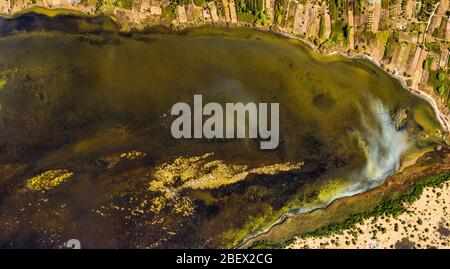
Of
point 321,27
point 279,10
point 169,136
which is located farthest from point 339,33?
point 169,136

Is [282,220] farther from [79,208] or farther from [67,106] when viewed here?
[67,106]

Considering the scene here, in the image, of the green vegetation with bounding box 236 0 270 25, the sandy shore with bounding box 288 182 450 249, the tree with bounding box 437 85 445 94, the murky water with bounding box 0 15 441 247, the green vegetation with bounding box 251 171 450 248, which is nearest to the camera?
the sandy shore with bounding box 288 182 450 249

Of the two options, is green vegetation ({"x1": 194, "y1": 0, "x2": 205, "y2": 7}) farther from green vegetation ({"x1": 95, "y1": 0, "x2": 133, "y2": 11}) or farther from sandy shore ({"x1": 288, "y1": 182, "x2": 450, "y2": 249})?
sandy shore ({"x1": 288, "y1": 182, "x2": 450, "y2": 249})

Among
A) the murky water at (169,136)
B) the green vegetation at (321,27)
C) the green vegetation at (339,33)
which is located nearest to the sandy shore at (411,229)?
the murky water at (169,136)

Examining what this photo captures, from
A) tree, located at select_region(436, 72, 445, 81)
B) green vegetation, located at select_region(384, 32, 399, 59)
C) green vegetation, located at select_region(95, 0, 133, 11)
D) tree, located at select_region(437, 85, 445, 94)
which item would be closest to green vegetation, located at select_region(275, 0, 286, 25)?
green vegetation, located at select_region(384, 32, 399, 59)

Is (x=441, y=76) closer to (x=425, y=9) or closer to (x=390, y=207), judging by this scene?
(x=425, y=9)
